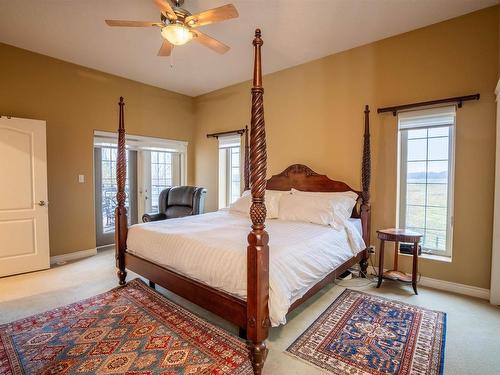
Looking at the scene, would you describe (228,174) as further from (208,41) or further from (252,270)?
(252,270)

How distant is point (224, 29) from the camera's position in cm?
293

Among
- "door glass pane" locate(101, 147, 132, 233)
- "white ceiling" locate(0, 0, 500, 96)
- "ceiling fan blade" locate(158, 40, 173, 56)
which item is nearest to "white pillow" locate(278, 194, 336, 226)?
"white ceiling" locate(0, 0, 500, 96)

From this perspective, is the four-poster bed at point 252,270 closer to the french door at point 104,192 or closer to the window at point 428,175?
the window at point 428,175

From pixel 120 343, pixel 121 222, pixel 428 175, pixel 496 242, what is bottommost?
pixel 120 343

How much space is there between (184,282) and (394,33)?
11.5 feet

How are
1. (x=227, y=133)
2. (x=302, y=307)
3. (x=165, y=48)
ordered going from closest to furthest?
(x=302, y=307) < (x=165, y=48) < (x=227, y=133)

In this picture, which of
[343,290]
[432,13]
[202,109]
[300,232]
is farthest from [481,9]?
[202,109]

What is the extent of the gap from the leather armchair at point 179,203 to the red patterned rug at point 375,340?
2.60 m

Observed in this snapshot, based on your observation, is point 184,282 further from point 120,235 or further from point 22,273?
point 22,273

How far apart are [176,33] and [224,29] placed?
90 centimetres

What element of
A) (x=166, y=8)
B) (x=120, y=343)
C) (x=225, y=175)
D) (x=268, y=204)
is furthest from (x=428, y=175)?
(x=120, y=343)

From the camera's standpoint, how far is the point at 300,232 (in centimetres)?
249

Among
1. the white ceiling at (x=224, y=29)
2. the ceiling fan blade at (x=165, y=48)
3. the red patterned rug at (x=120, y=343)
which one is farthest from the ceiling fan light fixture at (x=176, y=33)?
the red patterned rug at (x=120, y=343)

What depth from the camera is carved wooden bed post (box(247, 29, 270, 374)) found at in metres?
1.61
